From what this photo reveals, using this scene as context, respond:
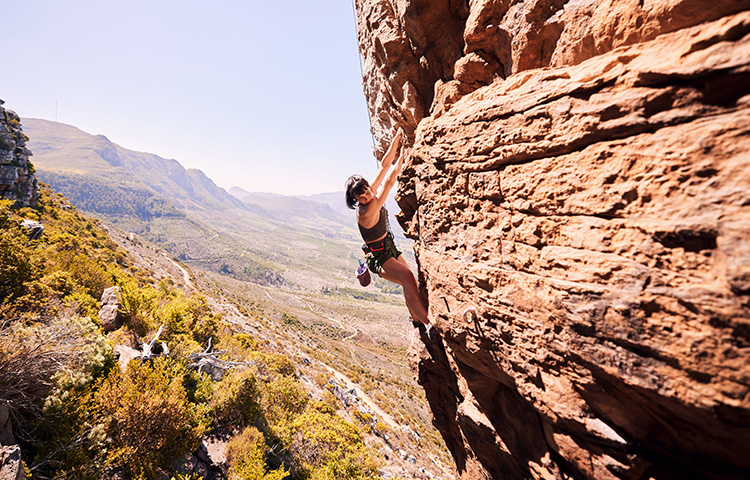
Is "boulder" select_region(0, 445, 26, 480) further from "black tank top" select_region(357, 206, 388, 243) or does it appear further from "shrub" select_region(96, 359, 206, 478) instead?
"black tank top" select_region(357, 206, 388, 243)

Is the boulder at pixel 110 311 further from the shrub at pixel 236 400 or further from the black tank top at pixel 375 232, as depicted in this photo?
the black tank top at pixel 375 232

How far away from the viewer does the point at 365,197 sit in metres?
6.05

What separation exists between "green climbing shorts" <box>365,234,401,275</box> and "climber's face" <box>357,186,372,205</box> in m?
1.15

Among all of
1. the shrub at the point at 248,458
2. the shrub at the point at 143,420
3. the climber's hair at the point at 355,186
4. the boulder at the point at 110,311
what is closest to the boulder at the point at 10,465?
the shrub at the point at 143,420

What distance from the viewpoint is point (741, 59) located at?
81.4 inches

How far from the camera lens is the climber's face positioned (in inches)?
235

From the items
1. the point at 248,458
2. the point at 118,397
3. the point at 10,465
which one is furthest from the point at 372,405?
the point at 10,465

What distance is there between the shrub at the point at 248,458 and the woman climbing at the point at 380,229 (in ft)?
32.2

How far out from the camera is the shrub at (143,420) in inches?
334

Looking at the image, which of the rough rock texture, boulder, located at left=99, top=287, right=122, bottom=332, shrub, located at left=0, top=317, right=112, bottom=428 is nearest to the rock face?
shrub, located at left=0, top=317, right=112, bottom=428

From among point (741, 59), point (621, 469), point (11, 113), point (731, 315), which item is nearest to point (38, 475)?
point (621, 469)

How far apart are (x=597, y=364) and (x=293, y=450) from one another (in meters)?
17.6

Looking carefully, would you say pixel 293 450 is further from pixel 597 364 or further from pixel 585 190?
pixel 585 190

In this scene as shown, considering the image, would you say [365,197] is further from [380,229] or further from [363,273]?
[363,273]
